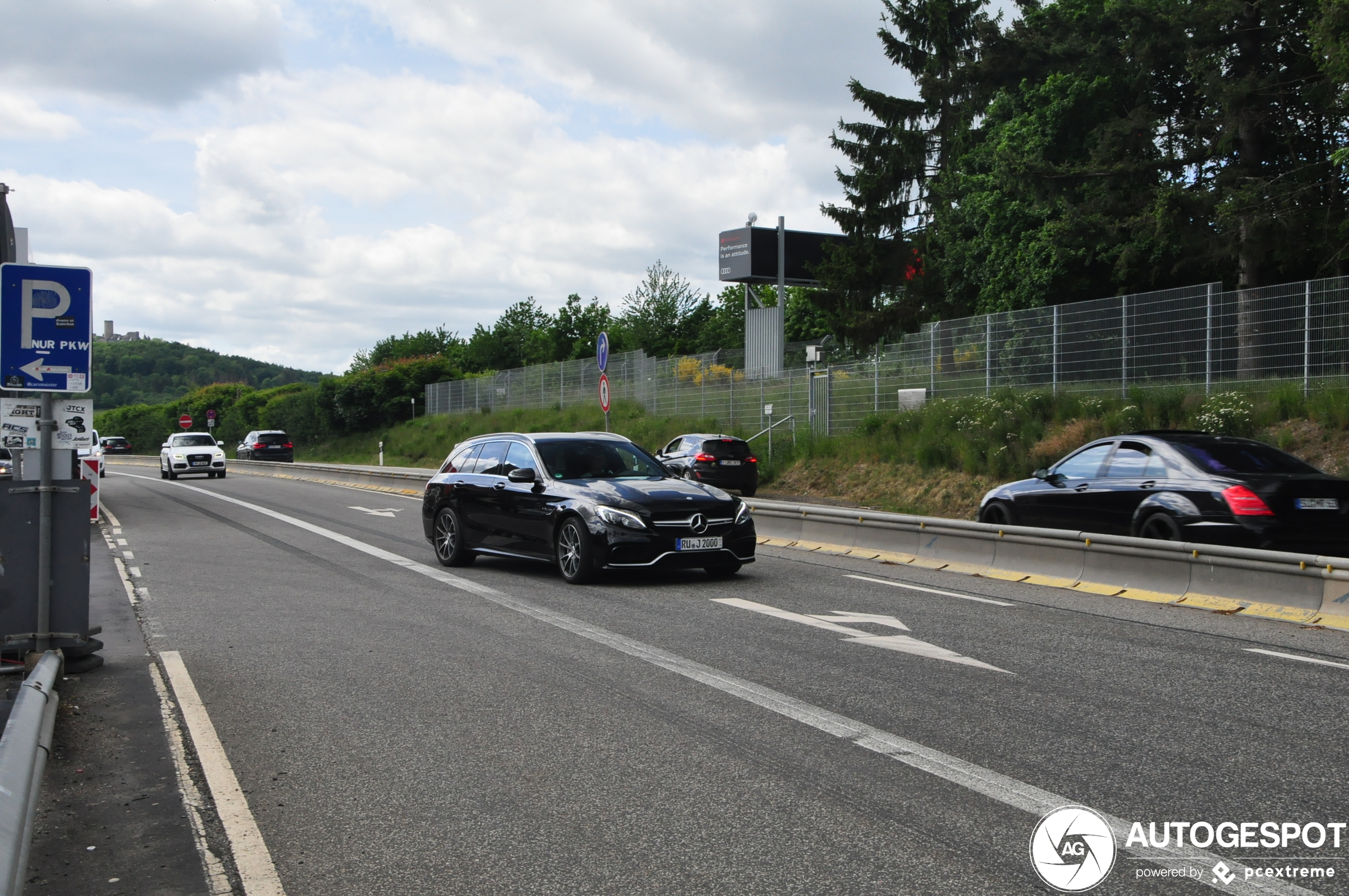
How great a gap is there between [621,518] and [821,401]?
1937 cm

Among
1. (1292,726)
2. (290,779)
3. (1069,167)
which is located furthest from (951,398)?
(290,779)

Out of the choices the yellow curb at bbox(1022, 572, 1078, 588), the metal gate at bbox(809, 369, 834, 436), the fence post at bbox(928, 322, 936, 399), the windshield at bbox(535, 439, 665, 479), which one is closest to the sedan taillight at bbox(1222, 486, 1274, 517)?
the yellow curb at bbox(1022, 572, 1078, 588)

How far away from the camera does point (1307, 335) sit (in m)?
18.9

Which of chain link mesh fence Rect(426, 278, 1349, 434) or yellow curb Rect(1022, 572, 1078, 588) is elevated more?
chain link mesh fence Rect(426, 278, 1349, 434)

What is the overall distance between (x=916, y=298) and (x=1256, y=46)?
16.7 m

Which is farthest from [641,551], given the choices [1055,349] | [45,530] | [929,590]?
[1055,349]

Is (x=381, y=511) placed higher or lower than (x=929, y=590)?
lower

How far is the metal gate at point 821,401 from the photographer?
29734 mm

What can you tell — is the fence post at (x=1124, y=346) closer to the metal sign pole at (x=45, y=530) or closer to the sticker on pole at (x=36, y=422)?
the sticker on pole at (x=36, y=422)

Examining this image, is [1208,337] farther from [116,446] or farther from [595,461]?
[116,446]

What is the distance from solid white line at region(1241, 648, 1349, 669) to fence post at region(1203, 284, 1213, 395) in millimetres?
13848

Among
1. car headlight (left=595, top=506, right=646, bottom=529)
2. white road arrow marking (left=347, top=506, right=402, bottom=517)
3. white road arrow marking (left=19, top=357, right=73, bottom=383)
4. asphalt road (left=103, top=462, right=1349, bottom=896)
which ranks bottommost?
white road arrow marking (left=347, top=506, right=402, bottom=517)

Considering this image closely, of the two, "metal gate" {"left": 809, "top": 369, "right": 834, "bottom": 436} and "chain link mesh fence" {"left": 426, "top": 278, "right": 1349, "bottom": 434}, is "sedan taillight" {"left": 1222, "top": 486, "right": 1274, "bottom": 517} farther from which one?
"metal gate" {"left": 809, "top": 369, "right": 834, "bottom": 436}

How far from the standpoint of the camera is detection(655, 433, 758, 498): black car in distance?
87.5 feet
